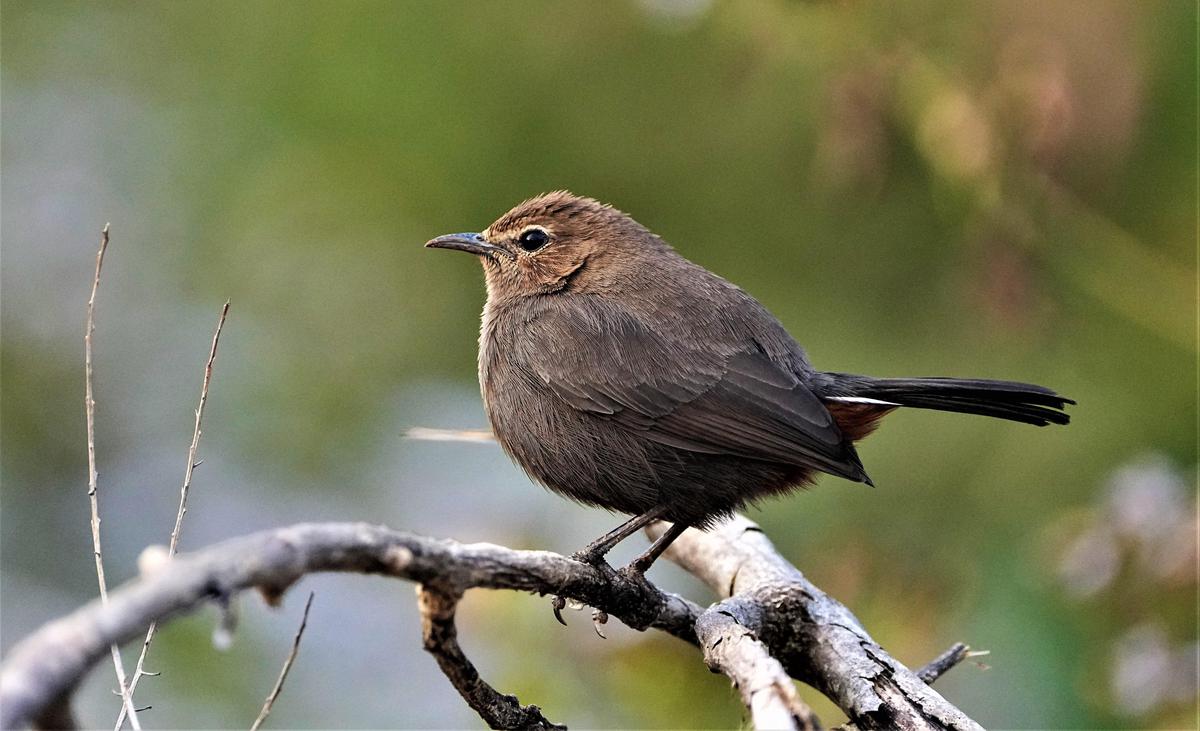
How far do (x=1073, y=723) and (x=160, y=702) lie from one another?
13.4ft

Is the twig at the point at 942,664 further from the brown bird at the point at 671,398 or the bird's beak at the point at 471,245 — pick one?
the bird's beak at the point at 471,245

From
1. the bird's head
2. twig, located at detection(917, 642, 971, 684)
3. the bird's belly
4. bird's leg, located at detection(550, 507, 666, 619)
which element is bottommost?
twig, located at detection(917, 642, 971, 684)

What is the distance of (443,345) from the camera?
696 cm

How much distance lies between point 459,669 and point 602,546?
1120 mm

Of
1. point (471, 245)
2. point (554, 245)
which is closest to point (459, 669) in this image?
point (554, 245)

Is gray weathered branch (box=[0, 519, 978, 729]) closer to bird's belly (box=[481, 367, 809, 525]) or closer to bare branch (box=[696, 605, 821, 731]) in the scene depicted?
bare branch (box=[696, 605, 821, 731])

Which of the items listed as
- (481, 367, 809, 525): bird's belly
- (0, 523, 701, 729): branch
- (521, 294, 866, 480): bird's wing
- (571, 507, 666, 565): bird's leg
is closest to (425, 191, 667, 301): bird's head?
(521, 294, 866, 480): bird's wing

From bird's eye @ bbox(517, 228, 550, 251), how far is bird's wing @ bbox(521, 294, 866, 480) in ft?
1.62

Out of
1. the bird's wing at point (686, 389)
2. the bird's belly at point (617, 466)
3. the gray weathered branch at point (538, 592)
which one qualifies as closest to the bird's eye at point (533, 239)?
the bird's wing at point (686, 389)

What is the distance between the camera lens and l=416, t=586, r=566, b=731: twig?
2326mm

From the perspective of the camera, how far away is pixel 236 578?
185cm

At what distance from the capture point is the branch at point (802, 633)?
2.97m

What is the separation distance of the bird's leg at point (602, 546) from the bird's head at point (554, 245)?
100cm

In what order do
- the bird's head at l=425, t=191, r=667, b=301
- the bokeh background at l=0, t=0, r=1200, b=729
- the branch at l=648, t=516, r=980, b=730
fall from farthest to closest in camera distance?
the bokeh background at l=0, t=0, r=1200, b=729, the bird's head at l=425, t=191, r=667, b=301, the branch at l=648, t=516, r=980, b=730
